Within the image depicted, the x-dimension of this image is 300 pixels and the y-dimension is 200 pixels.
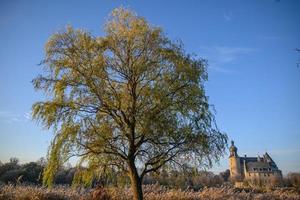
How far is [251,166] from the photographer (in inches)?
3556

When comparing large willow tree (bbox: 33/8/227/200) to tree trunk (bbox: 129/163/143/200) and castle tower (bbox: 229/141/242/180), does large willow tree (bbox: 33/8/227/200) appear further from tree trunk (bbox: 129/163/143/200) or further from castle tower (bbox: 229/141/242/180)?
castle tower (bbox: 229/141/242/180)

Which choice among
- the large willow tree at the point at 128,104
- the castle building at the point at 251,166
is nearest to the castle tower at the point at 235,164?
the castle building at the point at 251,166

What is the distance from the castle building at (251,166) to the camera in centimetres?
8812

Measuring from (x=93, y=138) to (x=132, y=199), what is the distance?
3.79m

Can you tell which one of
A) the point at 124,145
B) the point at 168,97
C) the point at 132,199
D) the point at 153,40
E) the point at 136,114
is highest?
the point at 153,40

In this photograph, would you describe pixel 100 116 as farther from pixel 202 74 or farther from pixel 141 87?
pixel 202 74

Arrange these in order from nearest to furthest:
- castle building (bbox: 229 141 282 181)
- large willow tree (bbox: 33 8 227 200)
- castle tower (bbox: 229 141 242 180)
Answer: large willow tree (bbox: 33 8 227 200), castle building (bbox: 229 141 282 181), castle tower (bbox: 229 141 242 180)

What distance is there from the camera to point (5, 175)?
28.0 m

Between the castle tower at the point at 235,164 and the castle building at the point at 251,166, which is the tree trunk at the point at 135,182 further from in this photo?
the castle tower at the point at 235,164

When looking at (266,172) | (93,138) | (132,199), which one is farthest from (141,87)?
(266,172)

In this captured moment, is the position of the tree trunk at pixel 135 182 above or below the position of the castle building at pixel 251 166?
below

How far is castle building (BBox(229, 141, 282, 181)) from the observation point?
88125 millimetres

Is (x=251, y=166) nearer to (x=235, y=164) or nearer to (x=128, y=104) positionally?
(x=235, y=164)

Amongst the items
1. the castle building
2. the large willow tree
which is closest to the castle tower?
the castle building
